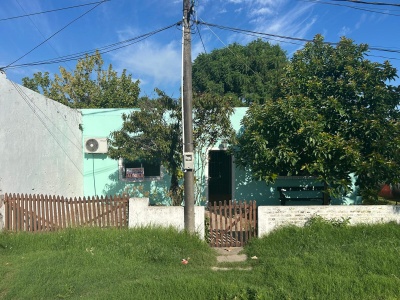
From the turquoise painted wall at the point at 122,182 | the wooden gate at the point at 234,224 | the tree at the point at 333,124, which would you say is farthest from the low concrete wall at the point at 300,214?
the turquoise painted wall at the point at 122,182

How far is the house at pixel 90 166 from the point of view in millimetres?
8438

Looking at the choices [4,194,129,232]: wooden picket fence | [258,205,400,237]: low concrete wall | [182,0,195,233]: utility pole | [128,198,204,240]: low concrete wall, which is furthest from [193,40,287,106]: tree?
[4,194,129,232]: wooden picket fence

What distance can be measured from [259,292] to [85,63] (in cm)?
1863

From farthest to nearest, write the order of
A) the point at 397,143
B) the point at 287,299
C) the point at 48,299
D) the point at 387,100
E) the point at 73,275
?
1. the point at 387,100
2. the point at 397,143
3. the point at 73,275
4. the point at 48,299
5. the point at 287,299

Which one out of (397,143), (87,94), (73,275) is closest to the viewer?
(73,275)

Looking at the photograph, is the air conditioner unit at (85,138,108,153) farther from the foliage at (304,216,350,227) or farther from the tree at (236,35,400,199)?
the foliage at (304,216,350,227)

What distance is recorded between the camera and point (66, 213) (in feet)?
23.2

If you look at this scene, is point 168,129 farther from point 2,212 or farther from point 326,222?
point 326,222

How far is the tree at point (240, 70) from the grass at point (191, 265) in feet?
37.9

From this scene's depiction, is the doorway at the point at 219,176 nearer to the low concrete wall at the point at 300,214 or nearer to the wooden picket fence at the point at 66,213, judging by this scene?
A: the low concrete wall at the point at 300,214

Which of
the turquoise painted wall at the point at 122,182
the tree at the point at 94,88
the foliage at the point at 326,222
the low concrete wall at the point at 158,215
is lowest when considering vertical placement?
the foliage at the point at 326,222

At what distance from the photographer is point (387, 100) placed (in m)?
7.93

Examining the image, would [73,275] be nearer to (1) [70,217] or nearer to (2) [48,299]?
(2) [48,299]

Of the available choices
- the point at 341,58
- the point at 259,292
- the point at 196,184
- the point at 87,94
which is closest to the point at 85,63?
the point at 87,94
